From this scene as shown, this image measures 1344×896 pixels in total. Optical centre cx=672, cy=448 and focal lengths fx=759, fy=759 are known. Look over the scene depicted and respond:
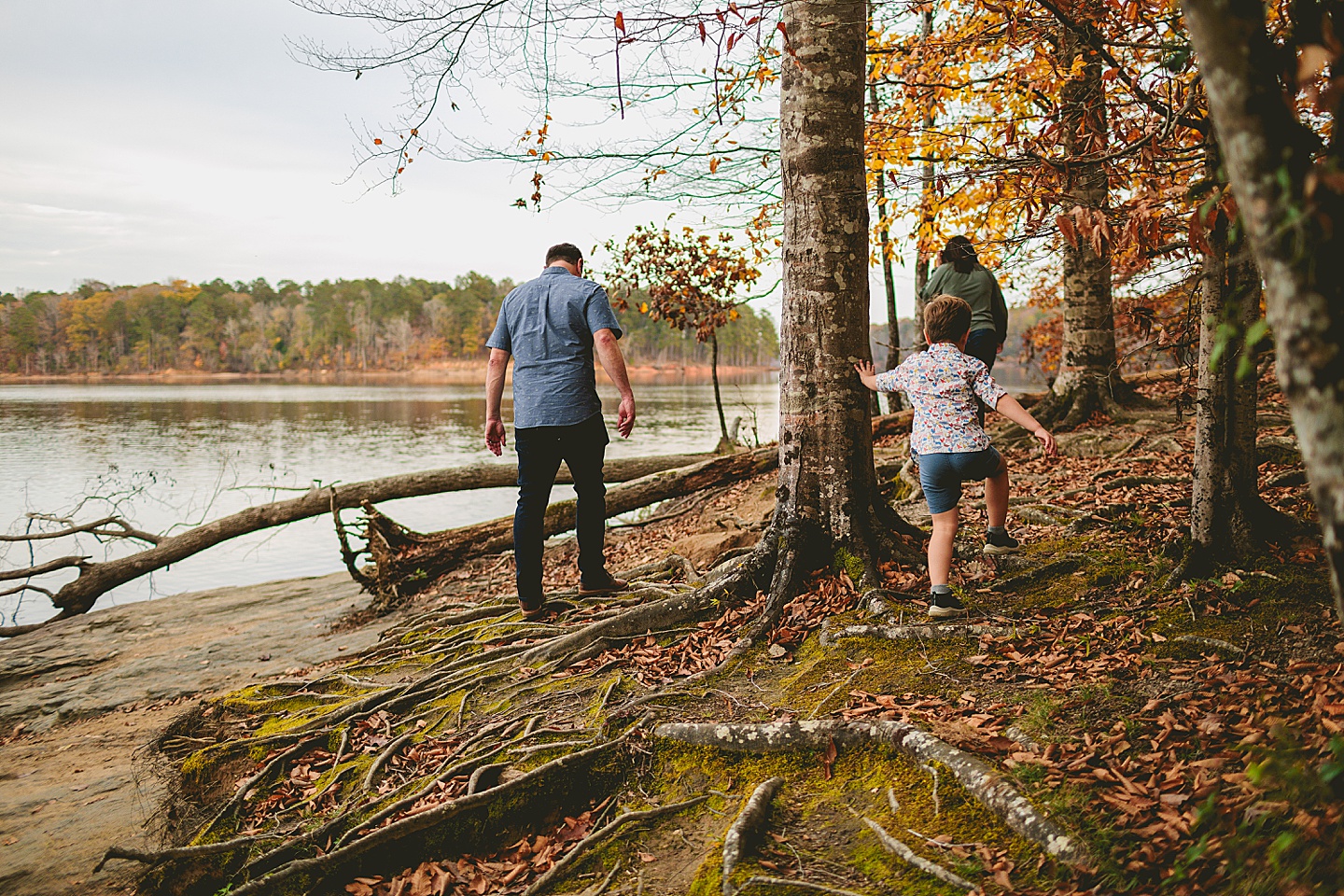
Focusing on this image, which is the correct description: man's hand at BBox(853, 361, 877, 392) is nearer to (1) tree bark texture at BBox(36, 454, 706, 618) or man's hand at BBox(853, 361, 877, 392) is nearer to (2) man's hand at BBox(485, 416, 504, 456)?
(2) man's hand at BBox(485, 416, 504, 456)

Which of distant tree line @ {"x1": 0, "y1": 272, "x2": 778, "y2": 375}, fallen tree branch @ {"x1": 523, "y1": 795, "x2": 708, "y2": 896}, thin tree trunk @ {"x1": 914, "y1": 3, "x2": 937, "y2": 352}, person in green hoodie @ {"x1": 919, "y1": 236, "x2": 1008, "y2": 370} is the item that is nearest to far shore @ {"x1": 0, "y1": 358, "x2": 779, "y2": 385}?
distant tree line @ {"x1": 0, "y1": 272, "x2": 778, "y2": 375}

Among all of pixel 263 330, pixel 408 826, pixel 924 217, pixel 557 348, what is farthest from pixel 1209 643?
pixel 263 330

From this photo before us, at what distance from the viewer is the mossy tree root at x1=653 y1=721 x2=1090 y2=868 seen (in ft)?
7.65

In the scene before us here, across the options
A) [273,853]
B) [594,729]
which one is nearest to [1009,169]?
[594,729]

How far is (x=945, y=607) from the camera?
406 centimetres

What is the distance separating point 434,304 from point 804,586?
10444 cm

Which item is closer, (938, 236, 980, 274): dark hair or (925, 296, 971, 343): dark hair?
(925, 296, 971, 343): dark hair

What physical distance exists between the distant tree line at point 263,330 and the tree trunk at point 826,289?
77585mm

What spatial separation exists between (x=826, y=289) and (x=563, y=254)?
203 cm

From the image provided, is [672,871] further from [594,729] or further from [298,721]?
[298,721]

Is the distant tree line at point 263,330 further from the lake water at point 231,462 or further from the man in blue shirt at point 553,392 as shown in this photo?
the man in blue shirt at point 553,392

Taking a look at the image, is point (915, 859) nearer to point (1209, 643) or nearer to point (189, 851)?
point (1209, 643)

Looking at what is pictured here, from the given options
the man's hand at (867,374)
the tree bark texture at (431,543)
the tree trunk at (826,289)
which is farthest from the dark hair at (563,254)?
the tree bark texture at (431,543)

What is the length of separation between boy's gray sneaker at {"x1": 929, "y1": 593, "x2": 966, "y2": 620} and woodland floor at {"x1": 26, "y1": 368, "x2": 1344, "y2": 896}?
0.08m
